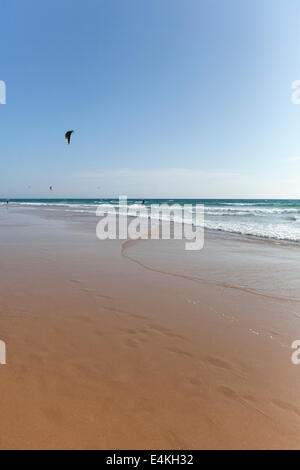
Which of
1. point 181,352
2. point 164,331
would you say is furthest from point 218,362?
point 164,331

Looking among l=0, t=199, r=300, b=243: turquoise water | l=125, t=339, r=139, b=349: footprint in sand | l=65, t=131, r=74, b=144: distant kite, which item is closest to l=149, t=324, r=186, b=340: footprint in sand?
l=125, t=339, r=139, b=349: footprint in sand

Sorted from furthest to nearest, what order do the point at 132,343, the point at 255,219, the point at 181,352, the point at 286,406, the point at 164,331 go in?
the point at 255,219 < the point at 164,331 < the point at 132,343 < the point at 181,352 < the point at 286,406

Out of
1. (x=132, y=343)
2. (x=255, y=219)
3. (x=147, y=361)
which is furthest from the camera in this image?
(x=255, y=219)

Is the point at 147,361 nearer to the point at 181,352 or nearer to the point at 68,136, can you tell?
the point at 181,352

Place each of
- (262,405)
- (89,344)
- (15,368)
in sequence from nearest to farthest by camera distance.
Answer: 1. (262,405)
2. (15,368)
3. (89,344)

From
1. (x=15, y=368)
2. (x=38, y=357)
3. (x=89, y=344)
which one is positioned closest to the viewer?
(x=15, y=368)

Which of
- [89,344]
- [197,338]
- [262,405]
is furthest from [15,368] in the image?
[262,405]

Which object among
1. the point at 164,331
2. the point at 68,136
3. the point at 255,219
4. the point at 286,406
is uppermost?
the point at 68,136

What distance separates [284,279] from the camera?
5547 mm

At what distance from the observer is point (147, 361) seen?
2.60m

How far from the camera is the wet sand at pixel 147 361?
1.80 m

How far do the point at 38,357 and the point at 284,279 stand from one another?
16.3 feet
